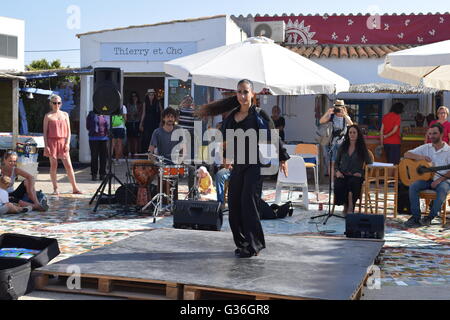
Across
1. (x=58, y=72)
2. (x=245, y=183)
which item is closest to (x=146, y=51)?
(x=58, y=72)


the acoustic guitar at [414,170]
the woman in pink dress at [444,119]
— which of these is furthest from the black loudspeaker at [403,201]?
the woman in pink dress at [444,119]

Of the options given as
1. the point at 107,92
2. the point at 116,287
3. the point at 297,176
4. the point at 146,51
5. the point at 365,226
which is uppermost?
the point at 146,51

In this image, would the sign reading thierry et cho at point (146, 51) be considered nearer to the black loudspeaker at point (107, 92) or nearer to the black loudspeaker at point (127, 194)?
the black loudspeaker at point (107, 92)

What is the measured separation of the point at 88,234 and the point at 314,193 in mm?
5840

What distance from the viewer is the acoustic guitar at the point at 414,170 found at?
9.25 metres

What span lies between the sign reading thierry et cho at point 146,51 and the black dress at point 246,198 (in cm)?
1026

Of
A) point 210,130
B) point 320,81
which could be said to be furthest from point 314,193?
point 320,81

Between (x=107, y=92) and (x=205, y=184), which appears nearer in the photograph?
(x=107, y=92)

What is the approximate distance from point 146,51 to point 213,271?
11873 mm

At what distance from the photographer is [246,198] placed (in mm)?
6426

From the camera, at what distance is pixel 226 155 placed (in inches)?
271

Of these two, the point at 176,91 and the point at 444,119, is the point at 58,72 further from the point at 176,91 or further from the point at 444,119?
the point at 444,119

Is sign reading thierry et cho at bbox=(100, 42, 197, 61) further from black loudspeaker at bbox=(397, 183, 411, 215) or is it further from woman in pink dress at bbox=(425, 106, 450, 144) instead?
black loudspeaker at bbox=(397, 183, 411, 215)
